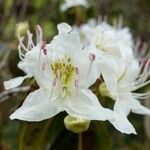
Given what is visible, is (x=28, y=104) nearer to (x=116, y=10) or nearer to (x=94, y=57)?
(x=94, y=57)

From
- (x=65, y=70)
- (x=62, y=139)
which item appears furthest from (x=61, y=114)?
(x=65, y=70)

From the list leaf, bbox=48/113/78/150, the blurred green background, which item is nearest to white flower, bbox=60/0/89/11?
the blurred green background

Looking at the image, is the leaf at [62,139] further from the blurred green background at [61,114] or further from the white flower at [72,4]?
the white flower at [72,4]

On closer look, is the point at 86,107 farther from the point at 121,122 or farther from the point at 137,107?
the point at 137,107

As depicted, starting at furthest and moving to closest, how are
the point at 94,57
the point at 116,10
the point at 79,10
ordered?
the point at 116,10 → the point at 79,10 → the point at 94,57

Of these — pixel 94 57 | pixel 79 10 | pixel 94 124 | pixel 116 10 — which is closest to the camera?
pixel 94 57

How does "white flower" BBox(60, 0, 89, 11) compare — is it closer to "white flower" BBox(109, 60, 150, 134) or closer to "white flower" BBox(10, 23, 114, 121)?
"white flower" BBox(109, 60, 150, 134)

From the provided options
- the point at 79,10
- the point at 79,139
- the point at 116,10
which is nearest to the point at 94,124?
the point at 79,139
